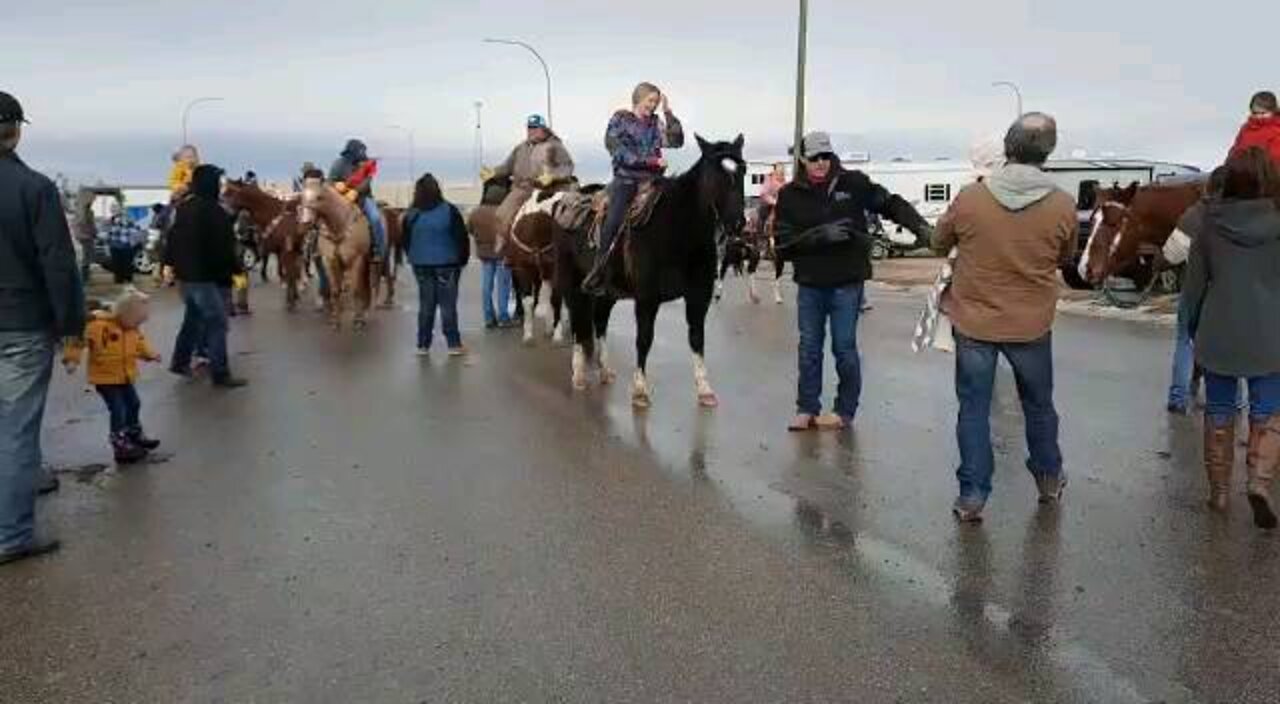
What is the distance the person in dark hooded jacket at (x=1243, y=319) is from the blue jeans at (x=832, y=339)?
2.44 metres

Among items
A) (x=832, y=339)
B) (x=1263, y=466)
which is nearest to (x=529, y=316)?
(x=832, y=339)

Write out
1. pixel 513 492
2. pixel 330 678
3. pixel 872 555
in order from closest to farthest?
pixel 330 678 < pixel 872 555 < pixel 513 492

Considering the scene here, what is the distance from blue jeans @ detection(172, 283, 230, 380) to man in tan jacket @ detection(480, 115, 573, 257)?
4.16 meters

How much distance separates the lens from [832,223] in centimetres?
766

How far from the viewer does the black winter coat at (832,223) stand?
7691 millimetres

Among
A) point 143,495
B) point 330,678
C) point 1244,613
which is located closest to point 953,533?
point 1244,613

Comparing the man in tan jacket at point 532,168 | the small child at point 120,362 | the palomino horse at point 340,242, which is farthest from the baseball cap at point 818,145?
the palomino horse at point 340,242

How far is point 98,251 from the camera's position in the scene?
90.6 ft

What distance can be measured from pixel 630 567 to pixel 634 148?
498cm

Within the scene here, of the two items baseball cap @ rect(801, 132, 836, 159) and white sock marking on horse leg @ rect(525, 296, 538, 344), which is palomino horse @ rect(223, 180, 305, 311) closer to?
white sock marking on horse leg @ rect(525, 296, 538, 344)

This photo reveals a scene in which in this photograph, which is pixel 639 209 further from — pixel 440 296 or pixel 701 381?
pixel 440 296

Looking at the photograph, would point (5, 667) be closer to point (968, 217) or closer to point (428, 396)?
point (968, 217)

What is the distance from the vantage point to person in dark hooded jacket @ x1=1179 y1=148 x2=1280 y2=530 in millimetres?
5656

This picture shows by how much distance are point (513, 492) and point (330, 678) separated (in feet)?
8.37
